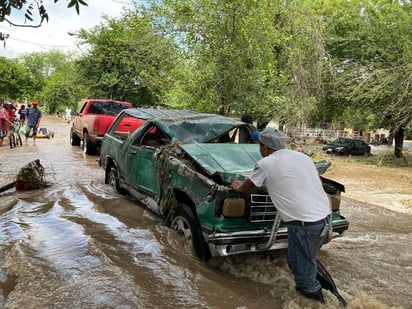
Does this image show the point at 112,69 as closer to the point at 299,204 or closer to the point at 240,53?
the point at 240,53

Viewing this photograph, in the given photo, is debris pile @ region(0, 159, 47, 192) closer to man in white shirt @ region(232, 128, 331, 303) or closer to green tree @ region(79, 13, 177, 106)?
man in white shirt @ region(232, 128, 331, 303)

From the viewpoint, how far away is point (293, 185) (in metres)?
3.26

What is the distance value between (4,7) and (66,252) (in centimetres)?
267

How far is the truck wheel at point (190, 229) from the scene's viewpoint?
4.25 meters

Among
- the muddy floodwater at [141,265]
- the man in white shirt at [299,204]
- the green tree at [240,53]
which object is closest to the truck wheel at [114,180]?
the muddy floodwater at [141,265]

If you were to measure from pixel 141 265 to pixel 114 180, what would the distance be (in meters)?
3.38

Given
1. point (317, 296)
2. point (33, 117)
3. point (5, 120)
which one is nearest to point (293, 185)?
point (317, 296)

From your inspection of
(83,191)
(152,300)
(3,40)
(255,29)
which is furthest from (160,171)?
(255,29)

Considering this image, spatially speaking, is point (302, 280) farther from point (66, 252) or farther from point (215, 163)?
point (66, 252)

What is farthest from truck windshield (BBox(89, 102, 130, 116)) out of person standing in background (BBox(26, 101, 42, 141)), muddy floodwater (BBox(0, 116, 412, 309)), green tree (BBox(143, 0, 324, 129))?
muddy floodwater (BBox(0, 116, 412, 309))

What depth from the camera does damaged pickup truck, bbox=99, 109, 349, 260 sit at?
12.8ft

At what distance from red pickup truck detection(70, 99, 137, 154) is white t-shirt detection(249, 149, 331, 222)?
1007cm

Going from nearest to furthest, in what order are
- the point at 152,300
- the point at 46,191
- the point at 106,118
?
the point at 152,300 < the point at 46,191 < the point at 106,118

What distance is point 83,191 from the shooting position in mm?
7777
